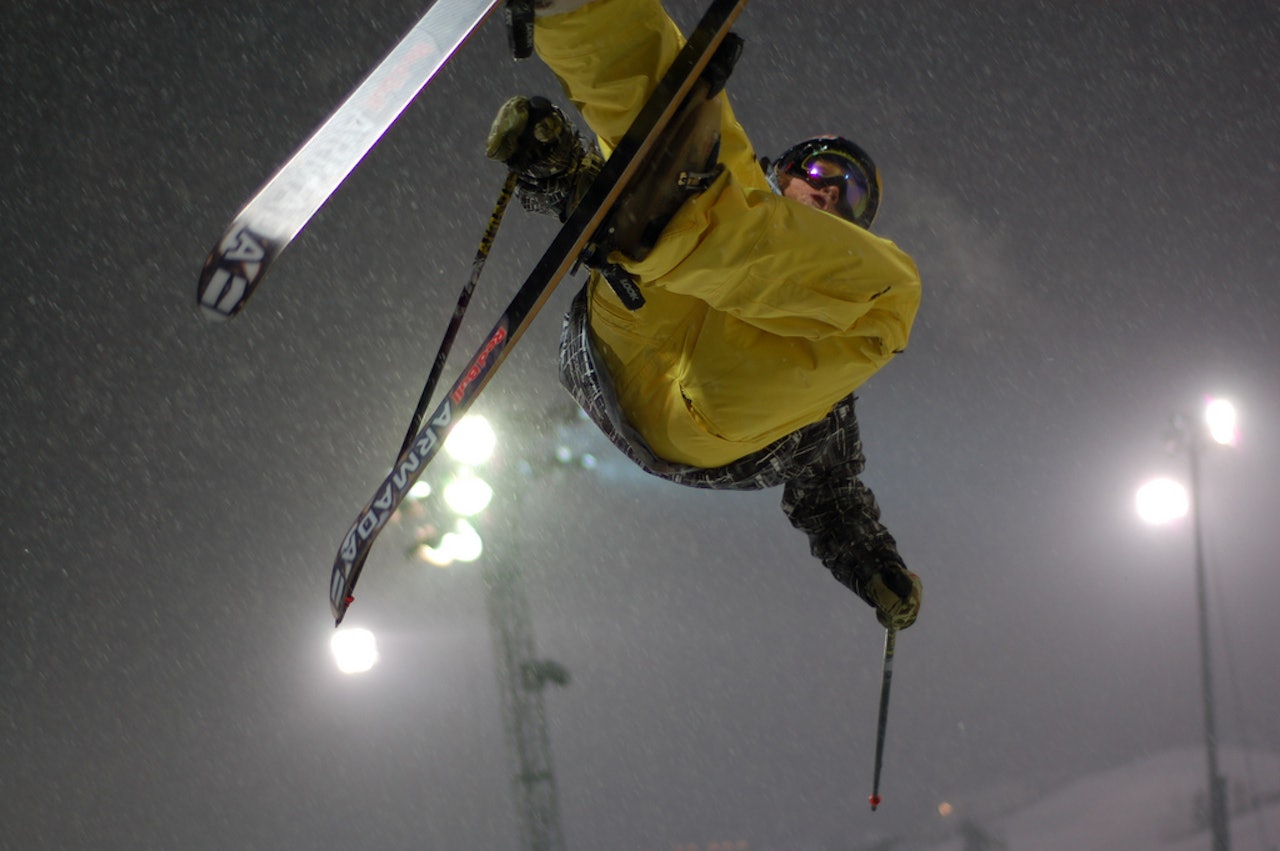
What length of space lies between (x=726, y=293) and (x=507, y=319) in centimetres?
52

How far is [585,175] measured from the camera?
8.23 ft

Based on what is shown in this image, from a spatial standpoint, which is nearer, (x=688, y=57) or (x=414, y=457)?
(x=688, y=57)

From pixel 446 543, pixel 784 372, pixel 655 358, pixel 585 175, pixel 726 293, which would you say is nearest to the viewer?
pixel 726 293

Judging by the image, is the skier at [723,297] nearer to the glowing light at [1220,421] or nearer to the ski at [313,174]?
the ski at [313,174]

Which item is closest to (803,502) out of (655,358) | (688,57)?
(655,358)

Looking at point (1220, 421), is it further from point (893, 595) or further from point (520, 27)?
point (520, 27)

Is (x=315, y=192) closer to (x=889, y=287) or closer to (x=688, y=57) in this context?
(x=688, y=57)

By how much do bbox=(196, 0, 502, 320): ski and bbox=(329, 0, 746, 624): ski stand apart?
15.9 inches

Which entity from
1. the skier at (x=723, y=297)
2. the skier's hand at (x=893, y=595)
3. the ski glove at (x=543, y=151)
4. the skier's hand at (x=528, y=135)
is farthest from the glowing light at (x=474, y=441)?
the skier's hand at (x=528, y=135)

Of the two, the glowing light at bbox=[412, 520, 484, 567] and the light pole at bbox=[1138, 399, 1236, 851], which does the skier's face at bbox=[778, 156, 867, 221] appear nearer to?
the glowing light at bbox=[412, 520, 484, 567]

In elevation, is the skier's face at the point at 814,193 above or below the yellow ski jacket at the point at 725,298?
above

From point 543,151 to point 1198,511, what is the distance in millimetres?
8474

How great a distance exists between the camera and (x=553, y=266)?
2.29 metres

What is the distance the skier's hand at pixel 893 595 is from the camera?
138 inches
